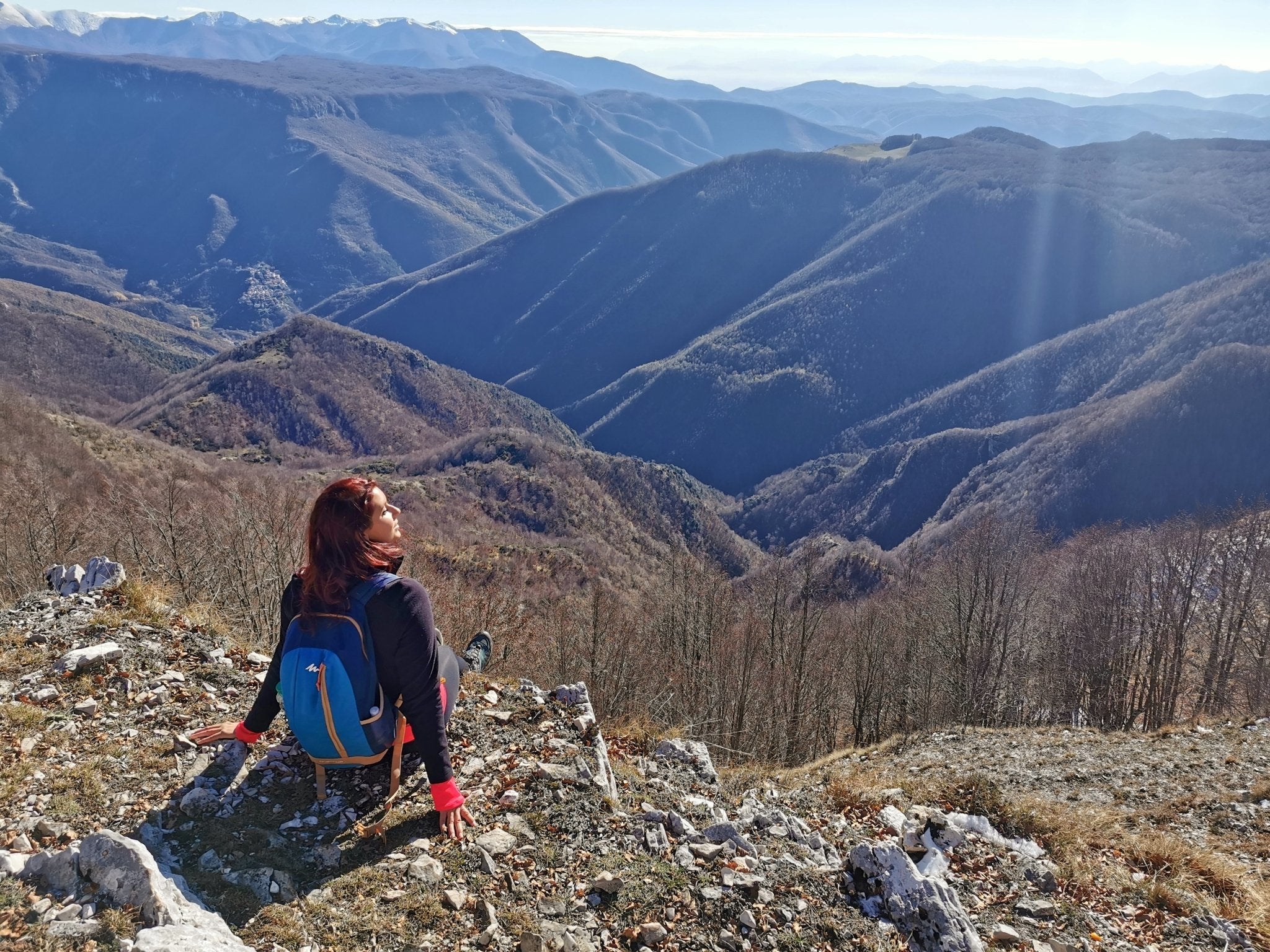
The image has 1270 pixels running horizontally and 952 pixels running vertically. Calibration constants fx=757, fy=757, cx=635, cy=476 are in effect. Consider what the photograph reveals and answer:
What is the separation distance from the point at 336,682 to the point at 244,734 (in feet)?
4.79

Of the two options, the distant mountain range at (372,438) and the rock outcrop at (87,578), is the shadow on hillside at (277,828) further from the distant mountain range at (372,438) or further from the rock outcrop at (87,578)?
the distant mountain range at (372,438)

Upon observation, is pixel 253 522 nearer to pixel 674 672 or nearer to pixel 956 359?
pixel 674 672

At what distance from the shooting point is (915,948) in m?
5.34

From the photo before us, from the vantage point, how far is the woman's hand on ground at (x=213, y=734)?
241 inches

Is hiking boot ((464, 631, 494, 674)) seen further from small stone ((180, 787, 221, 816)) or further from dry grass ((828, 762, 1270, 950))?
dry grass ((828, 762, 1270, 950))

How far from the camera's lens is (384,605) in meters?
5.17

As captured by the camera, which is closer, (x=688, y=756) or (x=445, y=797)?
(x=445, y=797)

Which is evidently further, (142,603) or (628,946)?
(142,603)

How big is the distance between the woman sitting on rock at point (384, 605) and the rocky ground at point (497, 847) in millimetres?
654

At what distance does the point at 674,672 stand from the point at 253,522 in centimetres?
1524

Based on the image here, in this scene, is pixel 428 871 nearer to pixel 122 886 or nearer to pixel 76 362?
pixel 122 886

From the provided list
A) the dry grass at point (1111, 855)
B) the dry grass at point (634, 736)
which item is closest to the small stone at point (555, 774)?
the dry grass at point (634, 736)

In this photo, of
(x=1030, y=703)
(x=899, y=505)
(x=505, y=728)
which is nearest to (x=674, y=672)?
(x=1030, y=703)

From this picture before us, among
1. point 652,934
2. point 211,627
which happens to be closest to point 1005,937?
point 652,934
